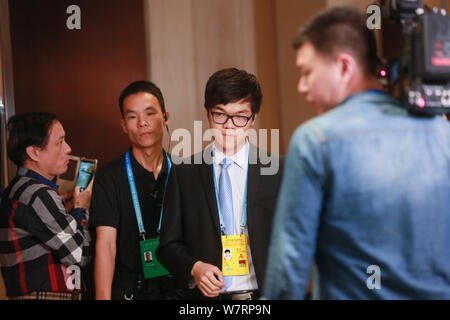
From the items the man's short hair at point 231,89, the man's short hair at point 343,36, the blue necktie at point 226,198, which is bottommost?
the blue necktie at point 226,198

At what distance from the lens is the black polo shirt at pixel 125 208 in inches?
84.3

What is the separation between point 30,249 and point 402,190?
5.40 feet

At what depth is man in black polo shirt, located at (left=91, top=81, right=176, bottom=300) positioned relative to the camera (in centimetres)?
211

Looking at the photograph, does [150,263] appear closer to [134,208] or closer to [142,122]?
[134,208]

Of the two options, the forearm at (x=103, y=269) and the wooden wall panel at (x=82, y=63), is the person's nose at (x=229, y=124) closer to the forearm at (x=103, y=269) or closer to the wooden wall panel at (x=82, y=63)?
the forearm at (x=103, y=269)

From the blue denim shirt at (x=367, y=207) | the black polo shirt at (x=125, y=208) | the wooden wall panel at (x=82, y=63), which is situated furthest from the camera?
the wooden wall panel at (x=82, y=63)

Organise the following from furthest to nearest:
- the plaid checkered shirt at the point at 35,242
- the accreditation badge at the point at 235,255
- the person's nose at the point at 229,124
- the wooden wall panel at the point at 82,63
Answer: the wooden wall panel at the point at 82,63, the plaid checkered shirt at the point at 35,242, the person's nose at the point at 229,124, the accreditation badge at the point at 235,255

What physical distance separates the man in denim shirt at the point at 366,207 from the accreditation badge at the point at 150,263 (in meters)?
1.07

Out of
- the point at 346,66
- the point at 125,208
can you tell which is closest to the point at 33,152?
the point at 125,208

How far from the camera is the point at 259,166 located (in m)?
1.94

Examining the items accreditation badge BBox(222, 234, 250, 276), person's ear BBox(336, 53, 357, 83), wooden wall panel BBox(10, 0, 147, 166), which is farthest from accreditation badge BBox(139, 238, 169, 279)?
person's ear BBox(336, 53, 357, 83)

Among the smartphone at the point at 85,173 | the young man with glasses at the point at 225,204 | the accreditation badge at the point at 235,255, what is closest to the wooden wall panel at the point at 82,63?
the smartphone at the point at 85,173

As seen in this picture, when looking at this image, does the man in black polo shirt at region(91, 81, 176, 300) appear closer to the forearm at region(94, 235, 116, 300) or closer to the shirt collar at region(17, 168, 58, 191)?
the forearm at region(94, 235, 116, 300)

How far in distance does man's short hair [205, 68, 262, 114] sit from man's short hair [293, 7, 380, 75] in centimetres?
74
